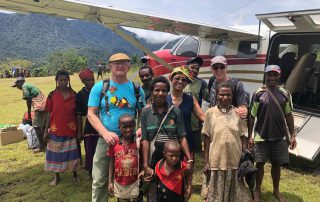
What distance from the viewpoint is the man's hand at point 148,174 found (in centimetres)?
301

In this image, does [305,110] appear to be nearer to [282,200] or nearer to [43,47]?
[282,200]

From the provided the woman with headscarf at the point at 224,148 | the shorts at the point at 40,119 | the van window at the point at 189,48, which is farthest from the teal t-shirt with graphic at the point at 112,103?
the van window at the point at 189,48

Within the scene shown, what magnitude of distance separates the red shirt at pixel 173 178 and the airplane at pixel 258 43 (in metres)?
3.12

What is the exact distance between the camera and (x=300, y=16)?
17.1 feet

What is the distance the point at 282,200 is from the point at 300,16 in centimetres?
298

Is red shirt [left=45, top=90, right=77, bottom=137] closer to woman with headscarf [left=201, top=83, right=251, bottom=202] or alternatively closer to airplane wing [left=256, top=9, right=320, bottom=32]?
woman with headscarf [left=201, top=83, right=251, bottom=202]

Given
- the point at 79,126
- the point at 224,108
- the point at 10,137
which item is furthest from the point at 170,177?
the point at 10,137

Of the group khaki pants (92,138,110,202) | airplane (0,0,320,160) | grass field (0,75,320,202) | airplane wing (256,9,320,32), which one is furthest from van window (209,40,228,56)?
khaki pants (92,138,110,202)

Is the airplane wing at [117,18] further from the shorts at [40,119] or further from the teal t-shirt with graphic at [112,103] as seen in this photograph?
the teal t-shirt with graphic at [112,103]

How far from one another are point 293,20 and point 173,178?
390 centimetres

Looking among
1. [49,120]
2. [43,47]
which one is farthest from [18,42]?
[49,120]

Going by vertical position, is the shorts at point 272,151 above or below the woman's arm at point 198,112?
below

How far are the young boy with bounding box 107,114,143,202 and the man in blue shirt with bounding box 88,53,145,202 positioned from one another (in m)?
0.12

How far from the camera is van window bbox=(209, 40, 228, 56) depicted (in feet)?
24.9
